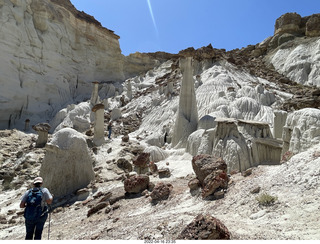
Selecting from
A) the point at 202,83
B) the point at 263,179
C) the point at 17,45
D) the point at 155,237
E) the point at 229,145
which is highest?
the point at 17,45

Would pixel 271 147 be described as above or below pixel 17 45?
below

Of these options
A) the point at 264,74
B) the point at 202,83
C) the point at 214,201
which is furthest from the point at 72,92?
the point at 214,201

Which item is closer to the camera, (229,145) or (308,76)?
(229,145)

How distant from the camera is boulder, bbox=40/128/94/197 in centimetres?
907

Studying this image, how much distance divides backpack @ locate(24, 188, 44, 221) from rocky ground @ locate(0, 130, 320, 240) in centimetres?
109

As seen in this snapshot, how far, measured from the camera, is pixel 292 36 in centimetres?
4456

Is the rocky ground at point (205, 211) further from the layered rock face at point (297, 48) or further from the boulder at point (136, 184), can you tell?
the layered rock face at point (297, 48)

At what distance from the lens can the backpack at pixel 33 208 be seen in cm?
419

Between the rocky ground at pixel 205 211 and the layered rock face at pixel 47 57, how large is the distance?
67.8 feet

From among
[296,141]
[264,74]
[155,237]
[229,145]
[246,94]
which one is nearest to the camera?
[155,237]

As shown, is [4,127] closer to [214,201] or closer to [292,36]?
[214,201]

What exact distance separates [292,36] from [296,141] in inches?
1797

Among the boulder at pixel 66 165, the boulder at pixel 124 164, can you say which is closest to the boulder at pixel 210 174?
the boulder at pixel 66 165

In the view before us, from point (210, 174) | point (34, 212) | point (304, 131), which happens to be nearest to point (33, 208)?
point (34, 212)
